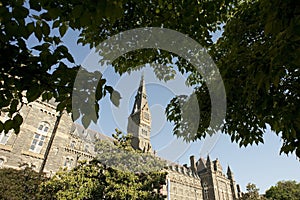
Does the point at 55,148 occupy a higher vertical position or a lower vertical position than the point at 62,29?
higher

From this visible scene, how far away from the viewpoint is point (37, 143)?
2466 cm

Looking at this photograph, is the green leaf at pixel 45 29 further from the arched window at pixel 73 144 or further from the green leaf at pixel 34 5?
the arched window at pixel 73 144

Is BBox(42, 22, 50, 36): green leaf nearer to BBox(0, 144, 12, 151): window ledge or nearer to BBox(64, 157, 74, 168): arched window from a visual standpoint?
BBox(0, 144, 12, 151): window ledge

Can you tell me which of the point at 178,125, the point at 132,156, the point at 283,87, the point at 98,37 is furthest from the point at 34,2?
the point at 132,156

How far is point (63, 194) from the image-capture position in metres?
15.2

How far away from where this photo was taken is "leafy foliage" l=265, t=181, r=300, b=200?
160ft

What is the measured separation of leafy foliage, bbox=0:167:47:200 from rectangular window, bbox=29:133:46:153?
252 inches

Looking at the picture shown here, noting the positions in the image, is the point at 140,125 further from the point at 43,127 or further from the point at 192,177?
the point at 43,127

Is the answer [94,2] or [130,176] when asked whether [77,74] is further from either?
[130,176]

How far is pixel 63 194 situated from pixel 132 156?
257 inches

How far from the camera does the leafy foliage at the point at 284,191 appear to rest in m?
48.7

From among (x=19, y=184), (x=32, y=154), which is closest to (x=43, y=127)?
(x=32, y=154)

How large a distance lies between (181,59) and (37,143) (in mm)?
25224

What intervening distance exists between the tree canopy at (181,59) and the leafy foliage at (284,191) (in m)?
57.0
